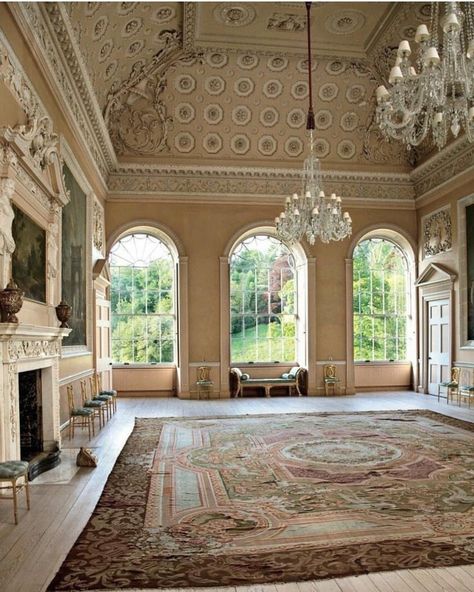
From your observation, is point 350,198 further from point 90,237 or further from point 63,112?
point 63,112

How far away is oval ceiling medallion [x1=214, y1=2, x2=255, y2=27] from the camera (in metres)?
11.0

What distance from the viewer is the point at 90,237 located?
1131 cm

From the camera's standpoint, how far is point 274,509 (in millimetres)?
5105

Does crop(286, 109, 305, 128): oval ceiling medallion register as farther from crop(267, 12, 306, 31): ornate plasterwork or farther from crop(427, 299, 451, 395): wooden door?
crop(427, 299, 451, 395): wooden door

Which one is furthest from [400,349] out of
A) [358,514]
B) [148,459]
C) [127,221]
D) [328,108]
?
[358,514]

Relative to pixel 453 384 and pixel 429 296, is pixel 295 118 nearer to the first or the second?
pixel 429 296

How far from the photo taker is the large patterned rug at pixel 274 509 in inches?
151

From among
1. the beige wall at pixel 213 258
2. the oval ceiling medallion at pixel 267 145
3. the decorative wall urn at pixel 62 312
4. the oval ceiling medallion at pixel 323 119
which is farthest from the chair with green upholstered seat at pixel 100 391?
the oval ceiling medallion at pixel 323 119

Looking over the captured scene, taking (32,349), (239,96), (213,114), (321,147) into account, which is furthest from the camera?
(321,147)

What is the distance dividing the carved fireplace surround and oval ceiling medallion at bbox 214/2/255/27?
292 inches

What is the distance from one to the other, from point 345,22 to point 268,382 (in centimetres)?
853

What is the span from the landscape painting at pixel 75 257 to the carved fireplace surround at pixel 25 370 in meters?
1.60

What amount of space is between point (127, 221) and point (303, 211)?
5541mm

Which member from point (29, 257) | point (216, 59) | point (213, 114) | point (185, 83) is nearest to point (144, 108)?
point (185, 83)
